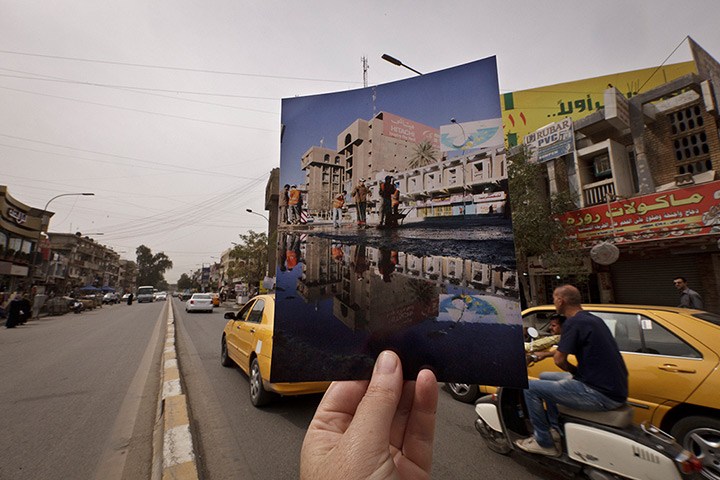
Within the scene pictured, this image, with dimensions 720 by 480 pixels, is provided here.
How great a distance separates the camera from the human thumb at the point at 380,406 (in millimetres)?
943

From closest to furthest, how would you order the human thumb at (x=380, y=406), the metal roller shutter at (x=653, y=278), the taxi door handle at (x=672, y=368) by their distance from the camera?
1. the human thumb at (x=380, y=406)
2. the taxi door handle at (x=672, y=368)
3. the metal roller shutter at (x=653, y=278)

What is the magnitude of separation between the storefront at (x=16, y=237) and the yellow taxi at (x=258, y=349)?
29.7m

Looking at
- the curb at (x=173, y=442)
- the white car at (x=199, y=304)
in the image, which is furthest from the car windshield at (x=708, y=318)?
the white car at (x=199, y=304)

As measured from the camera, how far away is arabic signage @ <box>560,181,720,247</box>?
7.46 meters

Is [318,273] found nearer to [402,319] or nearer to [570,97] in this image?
[402,319]

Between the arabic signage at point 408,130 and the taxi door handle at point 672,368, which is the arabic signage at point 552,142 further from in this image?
the arabic signage at point 408,130

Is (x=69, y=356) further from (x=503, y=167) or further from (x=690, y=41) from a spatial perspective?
(x=690, y=41)

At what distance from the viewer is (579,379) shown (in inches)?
103

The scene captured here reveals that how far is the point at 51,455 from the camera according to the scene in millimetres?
3104

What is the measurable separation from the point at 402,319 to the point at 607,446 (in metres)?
2.50

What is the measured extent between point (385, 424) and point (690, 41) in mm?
14391

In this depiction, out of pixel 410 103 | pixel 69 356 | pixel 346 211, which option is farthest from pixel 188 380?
pixel 410 103

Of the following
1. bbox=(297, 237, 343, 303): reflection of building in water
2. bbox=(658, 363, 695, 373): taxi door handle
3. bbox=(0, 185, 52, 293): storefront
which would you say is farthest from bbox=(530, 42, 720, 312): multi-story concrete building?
bbox=(0, 185, 52, 293): storefront

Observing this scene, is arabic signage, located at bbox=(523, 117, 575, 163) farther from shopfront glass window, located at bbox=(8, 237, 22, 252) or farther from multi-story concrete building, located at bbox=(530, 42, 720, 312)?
shopfront glass window, located at bbox=(8, 237, 22, 252)
